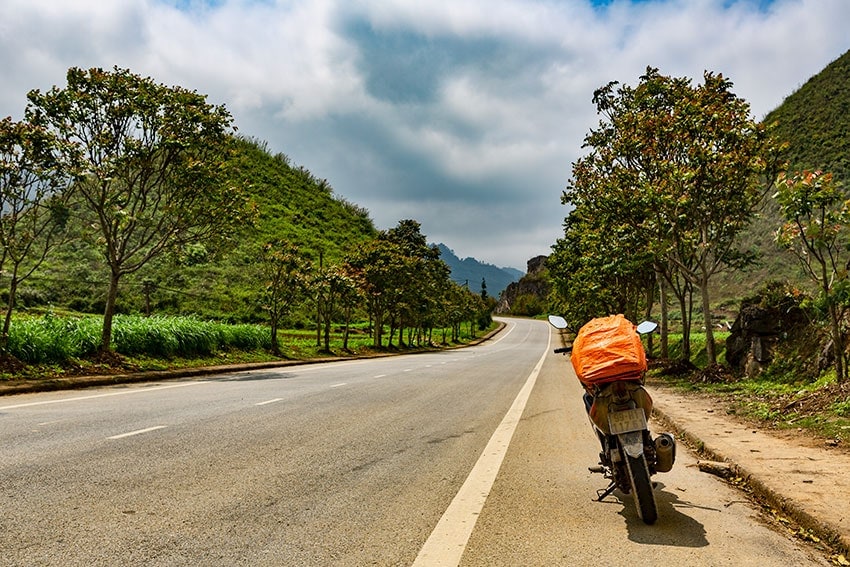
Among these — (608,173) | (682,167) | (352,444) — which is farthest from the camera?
(608,173)

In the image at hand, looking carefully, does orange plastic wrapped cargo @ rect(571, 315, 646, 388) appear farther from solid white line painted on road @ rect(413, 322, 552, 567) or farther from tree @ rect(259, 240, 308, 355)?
tree @ rect(259, 240, 308, 355)

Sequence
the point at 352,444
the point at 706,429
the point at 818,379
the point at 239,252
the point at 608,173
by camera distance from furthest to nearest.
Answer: the point at 239,252
the point at 608,173
the point at 818,379
the point at 706,429
the point at 352,444

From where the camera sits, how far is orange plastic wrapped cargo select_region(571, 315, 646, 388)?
4.79 m

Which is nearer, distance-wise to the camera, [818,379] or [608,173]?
[818,379]

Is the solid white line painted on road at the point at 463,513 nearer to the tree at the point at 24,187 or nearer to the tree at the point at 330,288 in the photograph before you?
the tree at the point at 24,187

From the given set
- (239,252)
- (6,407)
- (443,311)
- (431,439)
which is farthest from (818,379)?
(239,252)

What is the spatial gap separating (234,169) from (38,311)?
69.2 ft

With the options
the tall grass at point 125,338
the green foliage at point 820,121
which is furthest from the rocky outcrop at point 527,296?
the tall grass at point 125,338

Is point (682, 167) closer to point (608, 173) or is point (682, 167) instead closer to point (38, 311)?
point (608, 173)

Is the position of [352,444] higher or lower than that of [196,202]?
lower

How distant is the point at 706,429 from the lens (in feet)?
29.8

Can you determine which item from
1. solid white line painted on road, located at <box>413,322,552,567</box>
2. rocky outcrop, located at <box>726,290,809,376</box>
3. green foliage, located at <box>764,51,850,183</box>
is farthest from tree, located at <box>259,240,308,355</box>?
green foliage, located at <box>764,51,850,183</box>

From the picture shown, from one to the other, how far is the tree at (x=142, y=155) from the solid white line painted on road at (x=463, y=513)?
538 inches

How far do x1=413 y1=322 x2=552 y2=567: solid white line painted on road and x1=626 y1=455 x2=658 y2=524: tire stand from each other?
118 centimetres
